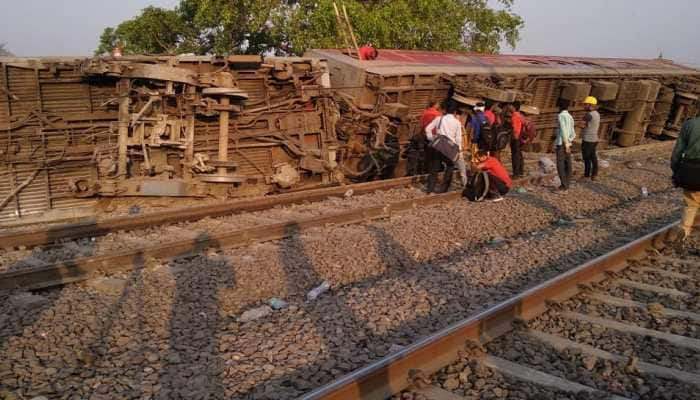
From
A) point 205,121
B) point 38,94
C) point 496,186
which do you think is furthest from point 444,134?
point 38,94

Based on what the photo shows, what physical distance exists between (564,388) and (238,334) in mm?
2398

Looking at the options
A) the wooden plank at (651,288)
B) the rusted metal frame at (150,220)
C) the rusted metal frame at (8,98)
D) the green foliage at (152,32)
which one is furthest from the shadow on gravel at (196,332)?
the green foliage at (152,32)

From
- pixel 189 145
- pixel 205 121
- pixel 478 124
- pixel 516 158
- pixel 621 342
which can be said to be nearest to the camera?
pixel 621 342

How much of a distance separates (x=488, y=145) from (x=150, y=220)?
6.66 m

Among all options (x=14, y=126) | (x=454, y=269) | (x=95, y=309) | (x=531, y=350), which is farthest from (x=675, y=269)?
(x=14, y=126)

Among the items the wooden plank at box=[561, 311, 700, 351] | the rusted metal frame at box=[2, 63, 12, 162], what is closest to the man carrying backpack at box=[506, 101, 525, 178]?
the wooden plank at box=[561, 311, 700, 351]

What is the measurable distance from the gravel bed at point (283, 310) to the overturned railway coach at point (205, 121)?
3908 mm

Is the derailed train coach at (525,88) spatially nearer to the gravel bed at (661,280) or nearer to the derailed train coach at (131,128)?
the derailed train coach at (131,128)

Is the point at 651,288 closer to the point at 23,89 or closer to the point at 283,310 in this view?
the point at 283,310

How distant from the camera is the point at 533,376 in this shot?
3.53m

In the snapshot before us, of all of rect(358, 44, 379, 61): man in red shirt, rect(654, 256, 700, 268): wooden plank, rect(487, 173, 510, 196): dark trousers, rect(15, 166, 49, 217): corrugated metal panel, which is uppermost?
rect(358, 44, 379, 61): man in red shirt

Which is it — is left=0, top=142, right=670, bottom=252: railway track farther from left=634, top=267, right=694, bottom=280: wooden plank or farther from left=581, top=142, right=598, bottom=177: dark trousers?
left=634, top=267, right=694, bottom=280: wooden plank

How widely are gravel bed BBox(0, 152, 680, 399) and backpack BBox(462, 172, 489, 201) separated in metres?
1.45

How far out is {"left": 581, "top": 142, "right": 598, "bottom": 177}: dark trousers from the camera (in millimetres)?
11633
